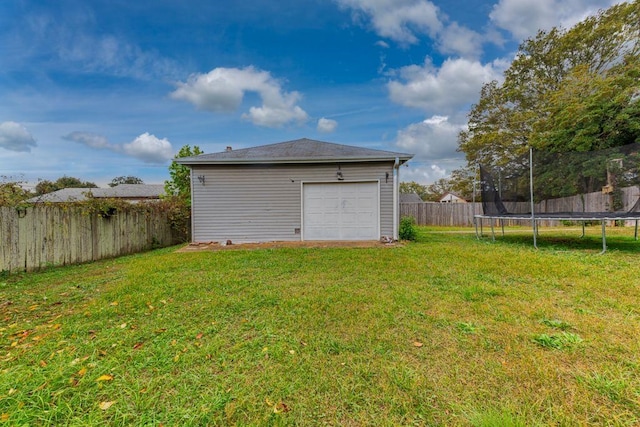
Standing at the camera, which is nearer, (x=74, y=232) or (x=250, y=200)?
(x=74, y=232)

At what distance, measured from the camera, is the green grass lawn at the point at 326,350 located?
1.53 m

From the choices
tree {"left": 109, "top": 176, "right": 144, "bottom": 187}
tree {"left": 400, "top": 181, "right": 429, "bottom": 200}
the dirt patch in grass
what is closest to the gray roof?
the dirt patch in grass

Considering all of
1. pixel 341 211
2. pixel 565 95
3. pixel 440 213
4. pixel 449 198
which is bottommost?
pixel 440 213

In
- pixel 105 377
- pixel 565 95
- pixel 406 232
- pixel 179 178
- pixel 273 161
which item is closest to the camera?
pixel 105 377

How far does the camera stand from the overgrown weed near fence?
200 inches

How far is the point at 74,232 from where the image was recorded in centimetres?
611

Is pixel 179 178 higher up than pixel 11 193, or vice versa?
pixel 179 178

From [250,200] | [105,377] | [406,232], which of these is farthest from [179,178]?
[105,377]

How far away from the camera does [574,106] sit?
13422 millimetres

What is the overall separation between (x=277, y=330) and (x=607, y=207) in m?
10.4

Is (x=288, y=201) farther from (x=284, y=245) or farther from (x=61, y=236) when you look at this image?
(x=61, y=236)

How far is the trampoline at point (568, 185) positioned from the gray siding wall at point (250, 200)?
199 inches

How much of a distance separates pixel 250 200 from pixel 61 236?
14.4 feet

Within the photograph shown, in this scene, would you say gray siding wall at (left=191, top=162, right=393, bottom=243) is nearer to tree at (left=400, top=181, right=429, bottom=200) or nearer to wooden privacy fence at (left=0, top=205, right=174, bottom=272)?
wooden privacy fence at (left=0, top=205, right=174, bottom=272)
